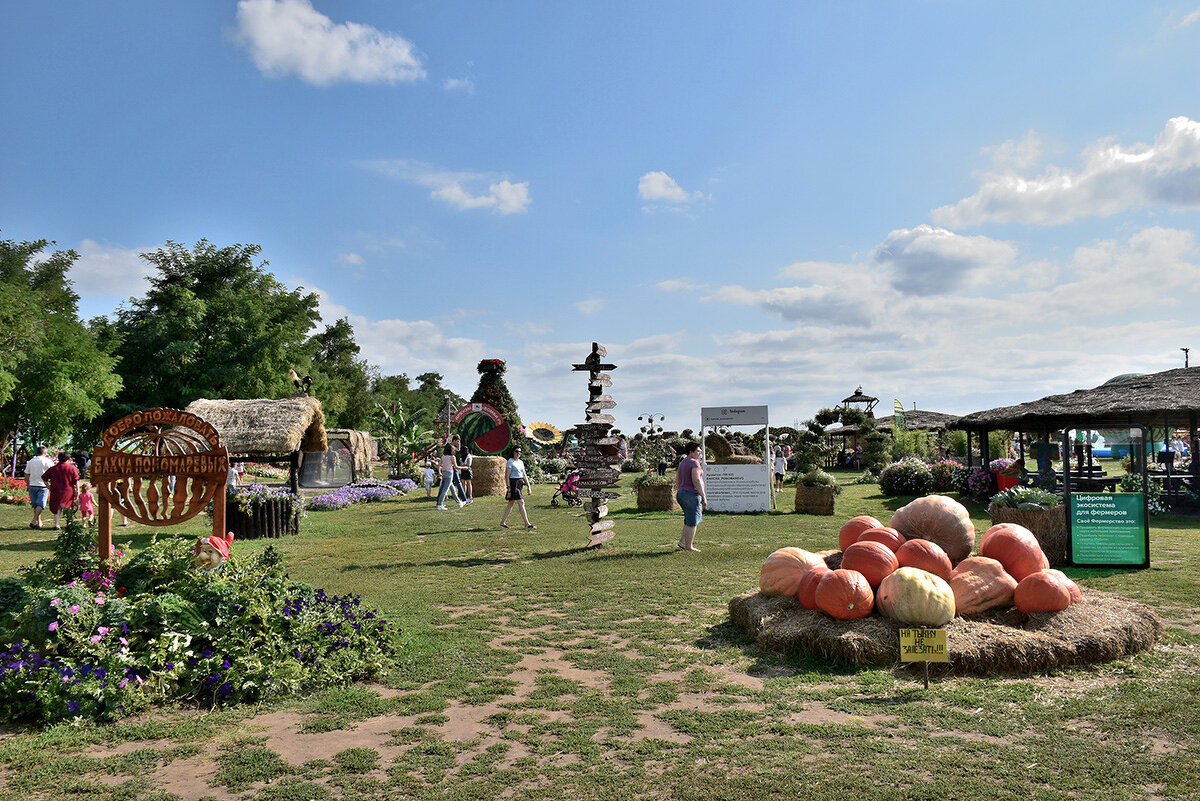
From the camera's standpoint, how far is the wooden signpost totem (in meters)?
12.6

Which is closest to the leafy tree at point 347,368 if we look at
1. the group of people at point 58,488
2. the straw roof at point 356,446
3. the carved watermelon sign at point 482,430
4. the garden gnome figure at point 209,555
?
the straw roof at point 356,446

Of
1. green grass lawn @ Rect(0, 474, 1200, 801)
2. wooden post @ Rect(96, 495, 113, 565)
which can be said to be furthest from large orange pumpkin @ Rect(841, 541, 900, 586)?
wooden post @ Rect(96, 495, 113, 565)

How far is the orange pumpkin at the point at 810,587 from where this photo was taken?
657 cm

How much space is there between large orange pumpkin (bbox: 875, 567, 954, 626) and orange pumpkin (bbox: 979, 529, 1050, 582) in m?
1.01

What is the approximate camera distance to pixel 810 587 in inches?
260

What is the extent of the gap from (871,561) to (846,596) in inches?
19.7

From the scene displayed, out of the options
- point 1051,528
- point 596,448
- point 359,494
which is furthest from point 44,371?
point 1051,528

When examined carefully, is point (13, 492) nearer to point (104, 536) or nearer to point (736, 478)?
point (104, 536)

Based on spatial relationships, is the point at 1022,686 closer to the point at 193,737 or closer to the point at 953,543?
the point at 953,543

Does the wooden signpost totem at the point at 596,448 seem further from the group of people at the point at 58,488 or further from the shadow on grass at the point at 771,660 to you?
the group of people at the point at 58,488

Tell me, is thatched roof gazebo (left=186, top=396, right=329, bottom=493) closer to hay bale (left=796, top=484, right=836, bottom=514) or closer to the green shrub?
hay bale (left=796, top=484, right=836, bottom=514)

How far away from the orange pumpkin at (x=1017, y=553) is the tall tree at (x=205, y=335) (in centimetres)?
3708

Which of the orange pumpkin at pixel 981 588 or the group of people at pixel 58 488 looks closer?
the orange pumpkin at pixel 981 588

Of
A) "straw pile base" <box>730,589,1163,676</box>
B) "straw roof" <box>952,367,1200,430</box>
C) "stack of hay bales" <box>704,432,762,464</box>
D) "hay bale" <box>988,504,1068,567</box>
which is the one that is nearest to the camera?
"straw pile base" <box>730,589,1163,676</box>
